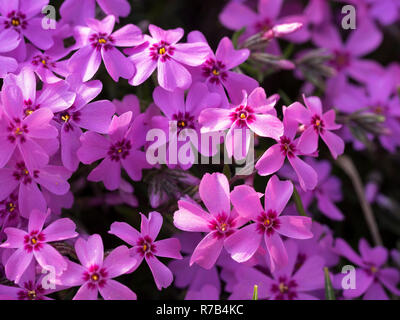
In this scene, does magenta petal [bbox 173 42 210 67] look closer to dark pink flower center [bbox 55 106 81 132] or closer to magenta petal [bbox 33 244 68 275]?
dark pink flower center [bbox 55 106 81 132]

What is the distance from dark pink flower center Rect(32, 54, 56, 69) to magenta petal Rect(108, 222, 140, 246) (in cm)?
39

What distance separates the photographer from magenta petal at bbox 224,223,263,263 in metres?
1.11

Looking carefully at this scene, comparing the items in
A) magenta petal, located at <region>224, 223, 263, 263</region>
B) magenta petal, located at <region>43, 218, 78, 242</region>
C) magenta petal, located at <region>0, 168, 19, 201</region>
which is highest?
magenta petal, located at <region>0, 168, 19, 201</region>

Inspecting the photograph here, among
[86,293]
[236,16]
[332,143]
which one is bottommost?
[86,293]

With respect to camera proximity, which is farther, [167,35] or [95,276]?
[167,35]

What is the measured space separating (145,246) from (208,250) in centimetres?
14

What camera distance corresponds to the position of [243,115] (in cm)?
116

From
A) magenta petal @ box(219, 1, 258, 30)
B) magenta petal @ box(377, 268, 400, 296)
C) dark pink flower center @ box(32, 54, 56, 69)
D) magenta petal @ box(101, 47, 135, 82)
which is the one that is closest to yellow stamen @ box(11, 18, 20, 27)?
dark pink flower center @ box(32, 54, 56, 69)

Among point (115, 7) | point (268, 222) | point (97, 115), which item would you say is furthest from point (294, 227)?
point (115, 7)

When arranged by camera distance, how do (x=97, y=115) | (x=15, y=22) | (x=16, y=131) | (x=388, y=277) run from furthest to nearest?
1. (x=388, y=277)
2. (x=15, y=22)
3. (x=97, y=115)
4. (x=16, y=131)

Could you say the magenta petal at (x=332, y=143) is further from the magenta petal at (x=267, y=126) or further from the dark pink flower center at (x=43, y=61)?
the dark pink flower center at (x=43, y=61)

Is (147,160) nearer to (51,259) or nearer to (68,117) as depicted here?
(68,117)

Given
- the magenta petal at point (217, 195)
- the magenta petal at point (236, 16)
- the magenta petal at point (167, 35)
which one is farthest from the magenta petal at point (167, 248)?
the magenta petal at point (236, 16)
